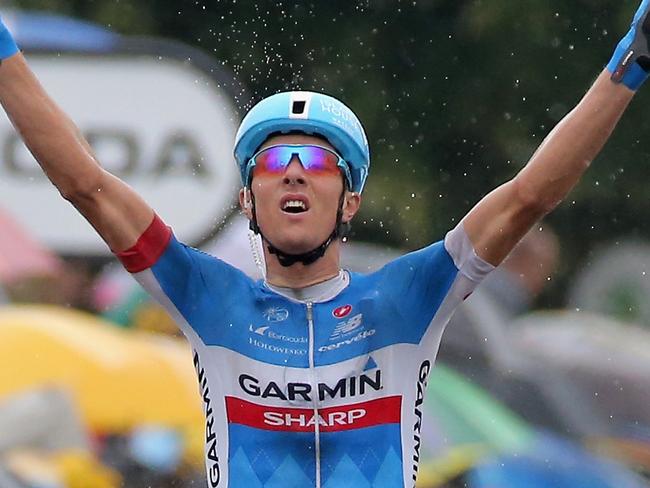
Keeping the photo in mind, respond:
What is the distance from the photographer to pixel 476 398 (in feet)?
27.8

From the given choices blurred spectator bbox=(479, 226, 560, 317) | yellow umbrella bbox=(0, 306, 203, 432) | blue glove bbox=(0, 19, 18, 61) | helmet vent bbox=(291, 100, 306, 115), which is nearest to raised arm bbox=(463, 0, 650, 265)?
helmet vent bbox=(291, 100, 306, 115)

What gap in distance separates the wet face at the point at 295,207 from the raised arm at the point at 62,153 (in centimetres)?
30

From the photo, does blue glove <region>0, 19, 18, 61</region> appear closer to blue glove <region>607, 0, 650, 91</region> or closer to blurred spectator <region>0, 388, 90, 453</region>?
blue glove <region>607, 0, 650, 91</region>

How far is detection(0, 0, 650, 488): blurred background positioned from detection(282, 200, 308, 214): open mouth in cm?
442

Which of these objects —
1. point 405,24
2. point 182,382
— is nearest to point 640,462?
point 182,382

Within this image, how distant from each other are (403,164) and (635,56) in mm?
6376

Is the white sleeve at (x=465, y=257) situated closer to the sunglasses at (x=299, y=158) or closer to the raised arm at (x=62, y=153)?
the sunglasses at (x=299, y=158)

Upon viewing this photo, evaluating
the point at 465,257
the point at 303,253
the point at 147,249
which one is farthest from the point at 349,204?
the point at 147,249

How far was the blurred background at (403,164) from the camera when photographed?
349 inches

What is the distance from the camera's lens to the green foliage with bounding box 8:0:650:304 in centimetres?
1008

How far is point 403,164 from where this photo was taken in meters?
10.3

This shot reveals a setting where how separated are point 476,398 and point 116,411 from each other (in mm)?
1747

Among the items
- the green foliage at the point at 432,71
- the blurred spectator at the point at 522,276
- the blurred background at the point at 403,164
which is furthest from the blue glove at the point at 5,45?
the green foliage at the point at 432,71

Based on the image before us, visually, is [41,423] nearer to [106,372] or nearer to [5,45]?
[106,372]
